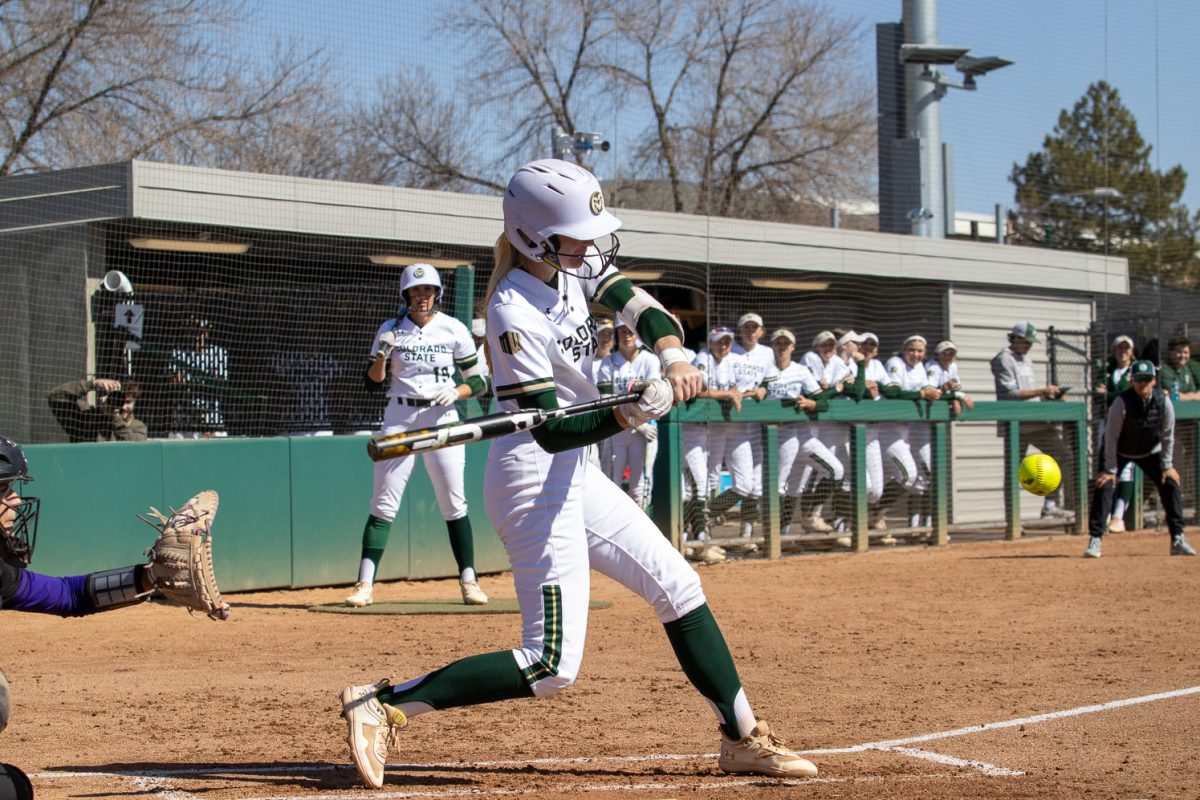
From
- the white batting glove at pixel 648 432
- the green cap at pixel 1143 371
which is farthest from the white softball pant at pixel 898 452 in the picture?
the white batting glove at pixel 648 432

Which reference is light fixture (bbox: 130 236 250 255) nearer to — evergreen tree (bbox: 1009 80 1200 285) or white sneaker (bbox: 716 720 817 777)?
white sneaker (bbox: 716 720 817 777)

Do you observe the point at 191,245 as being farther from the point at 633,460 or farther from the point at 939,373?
the point at 939,373

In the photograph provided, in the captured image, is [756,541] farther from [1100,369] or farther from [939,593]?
[1100,369]

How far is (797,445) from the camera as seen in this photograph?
512 inches

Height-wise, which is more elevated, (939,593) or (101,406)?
(101,406)

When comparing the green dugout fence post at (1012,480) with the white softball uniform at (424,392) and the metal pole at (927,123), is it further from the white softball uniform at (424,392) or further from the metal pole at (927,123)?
the white softball uniform at (424,392)

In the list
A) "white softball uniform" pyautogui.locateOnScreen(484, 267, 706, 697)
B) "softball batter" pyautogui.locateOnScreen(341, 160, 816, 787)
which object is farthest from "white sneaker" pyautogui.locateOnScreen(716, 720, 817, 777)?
"white softball uniform" pyautogui.locateOnScreen(484, 267, 706, 697)

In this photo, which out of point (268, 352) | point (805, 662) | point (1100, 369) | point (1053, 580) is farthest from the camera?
point (1100, 369)

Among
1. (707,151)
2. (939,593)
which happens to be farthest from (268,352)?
(707,151)

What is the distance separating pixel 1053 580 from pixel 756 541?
284 centimetres

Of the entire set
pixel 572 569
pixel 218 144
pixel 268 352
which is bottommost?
pixel 572 569

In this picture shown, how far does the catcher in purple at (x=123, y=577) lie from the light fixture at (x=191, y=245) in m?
8.20

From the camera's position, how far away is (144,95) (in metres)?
20.0

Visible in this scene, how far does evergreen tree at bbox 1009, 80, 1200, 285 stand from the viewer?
90.9ft
